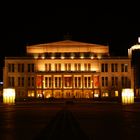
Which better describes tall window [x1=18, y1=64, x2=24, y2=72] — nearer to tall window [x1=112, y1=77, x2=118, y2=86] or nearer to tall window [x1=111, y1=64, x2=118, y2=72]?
tall window [x1=111, y1=64, x2=118, y2=72]

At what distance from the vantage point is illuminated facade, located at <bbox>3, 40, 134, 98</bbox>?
112375 mm

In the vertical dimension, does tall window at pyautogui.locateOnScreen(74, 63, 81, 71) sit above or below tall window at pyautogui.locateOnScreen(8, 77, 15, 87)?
above

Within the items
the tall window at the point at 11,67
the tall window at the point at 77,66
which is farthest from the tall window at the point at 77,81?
the tall window at the point at 11,67

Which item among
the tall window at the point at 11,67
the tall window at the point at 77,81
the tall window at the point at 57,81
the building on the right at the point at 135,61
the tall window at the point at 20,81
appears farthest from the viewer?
the building on the right at the point at 135,61

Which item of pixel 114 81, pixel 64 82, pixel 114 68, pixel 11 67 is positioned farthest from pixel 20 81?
pixel 114 68

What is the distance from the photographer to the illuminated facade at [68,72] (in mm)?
112375

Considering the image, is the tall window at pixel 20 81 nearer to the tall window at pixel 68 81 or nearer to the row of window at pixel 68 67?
the row of window at pixel 68 67

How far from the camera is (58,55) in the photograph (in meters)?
116

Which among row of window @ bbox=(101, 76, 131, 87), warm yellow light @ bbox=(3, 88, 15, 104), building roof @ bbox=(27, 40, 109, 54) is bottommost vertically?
warm yellow light @ bbox=(3, 88, 15, 104)

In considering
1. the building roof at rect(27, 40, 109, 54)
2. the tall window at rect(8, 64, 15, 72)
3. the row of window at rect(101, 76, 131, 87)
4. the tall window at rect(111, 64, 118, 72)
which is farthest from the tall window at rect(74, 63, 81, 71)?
the tall window at rect(8, 64, 15, 72)

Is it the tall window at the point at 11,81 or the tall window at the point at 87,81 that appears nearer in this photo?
the tall window at the point at 87,81

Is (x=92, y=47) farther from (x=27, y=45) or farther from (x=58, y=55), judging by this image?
(x=27, y=45)

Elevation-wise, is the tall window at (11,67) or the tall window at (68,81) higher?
the tall window at (11,67)

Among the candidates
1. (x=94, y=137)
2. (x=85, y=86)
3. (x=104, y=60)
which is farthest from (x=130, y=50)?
(x=94, y=137)
